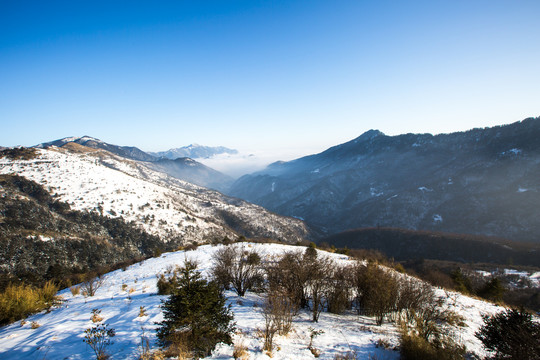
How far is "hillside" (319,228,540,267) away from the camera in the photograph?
86.8 m

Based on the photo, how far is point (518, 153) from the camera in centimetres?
17712

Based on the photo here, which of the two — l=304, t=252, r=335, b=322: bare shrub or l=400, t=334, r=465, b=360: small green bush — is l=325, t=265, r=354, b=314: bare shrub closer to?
l=304, t=252, r=335, b=322: bare shrub

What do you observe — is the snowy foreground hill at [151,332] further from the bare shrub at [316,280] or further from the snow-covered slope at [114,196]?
the snow-covered slope at [114,196]

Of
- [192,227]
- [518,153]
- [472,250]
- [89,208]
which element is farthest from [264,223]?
[518,153]

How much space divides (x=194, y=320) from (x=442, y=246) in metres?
134

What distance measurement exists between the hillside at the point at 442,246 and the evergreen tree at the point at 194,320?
9831cm

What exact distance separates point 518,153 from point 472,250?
5840 inches

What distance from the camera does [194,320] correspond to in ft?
21.2

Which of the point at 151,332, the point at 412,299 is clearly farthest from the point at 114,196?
the point at 412,299

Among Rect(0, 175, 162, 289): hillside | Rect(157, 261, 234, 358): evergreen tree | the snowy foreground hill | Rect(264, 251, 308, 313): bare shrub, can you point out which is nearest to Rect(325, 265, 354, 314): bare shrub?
the snowy foreground hill

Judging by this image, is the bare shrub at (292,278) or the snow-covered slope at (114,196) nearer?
the bare shrub at (292,278)

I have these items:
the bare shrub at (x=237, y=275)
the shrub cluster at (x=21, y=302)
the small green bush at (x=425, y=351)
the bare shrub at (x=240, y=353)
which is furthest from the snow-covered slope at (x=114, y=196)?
the small green bush at (x=425, y=351)

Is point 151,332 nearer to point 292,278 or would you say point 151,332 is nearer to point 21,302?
point 292,278

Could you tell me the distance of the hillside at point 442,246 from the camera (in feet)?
285
